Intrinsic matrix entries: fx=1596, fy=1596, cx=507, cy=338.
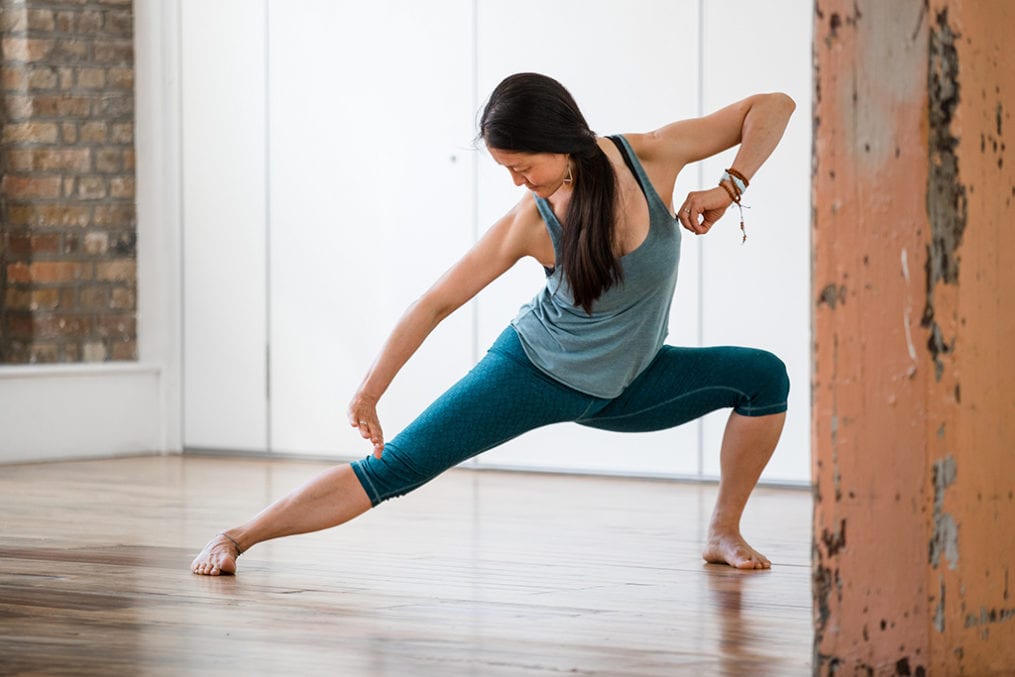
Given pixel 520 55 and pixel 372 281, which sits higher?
pixel 520 55

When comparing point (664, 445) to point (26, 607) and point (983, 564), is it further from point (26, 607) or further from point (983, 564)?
point (983, 564)

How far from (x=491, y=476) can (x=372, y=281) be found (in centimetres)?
88

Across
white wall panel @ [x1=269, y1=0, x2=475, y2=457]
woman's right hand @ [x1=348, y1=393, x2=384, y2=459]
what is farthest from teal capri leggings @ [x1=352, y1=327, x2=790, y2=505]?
white wall panel @ [x1=269, y1=0, x2=475, y2=457]

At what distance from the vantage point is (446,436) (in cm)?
315

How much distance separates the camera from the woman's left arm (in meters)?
3.14

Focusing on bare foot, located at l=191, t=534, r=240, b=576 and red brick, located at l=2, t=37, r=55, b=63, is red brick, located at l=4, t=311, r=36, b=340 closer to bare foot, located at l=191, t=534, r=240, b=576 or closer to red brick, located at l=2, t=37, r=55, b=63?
red brick, located at l=2, t=37, r=55, b=63

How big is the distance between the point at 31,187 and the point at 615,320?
11.3 ft

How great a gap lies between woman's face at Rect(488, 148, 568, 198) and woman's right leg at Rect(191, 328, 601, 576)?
0.39 metres

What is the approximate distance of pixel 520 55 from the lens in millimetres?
5422

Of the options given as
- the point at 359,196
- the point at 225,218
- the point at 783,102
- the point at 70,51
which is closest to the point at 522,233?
the point at 783,102

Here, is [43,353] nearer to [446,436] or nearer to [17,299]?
[17,299]

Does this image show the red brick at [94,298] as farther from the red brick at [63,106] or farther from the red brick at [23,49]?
the red brick at [23,49]

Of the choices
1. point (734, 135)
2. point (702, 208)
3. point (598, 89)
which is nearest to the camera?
point (702, 208)

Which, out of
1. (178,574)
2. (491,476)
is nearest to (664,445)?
(491,476)
